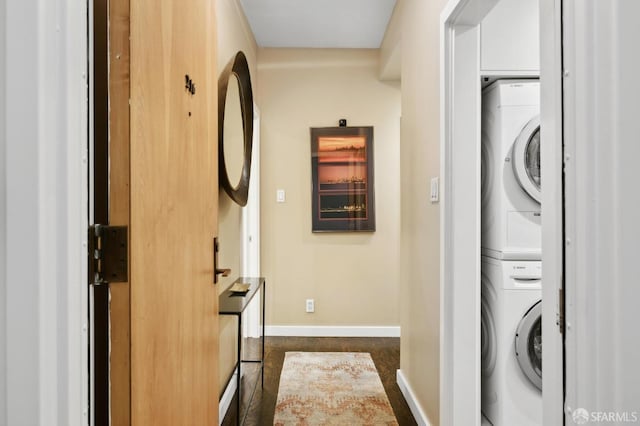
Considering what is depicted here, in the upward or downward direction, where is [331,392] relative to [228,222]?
downward

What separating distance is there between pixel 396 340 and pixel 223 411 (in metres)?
1.90

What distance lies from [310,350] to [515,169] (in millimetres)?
2292

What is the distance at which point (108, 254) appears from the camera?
77cm

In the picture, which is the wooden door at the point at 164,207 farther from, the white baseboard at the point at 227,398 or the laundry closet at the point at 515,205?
the laundry closet at the point at 515,205

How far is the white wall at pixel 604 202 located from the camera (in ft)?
2.18

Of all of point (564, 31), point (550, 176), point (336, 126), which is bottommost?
point (550, 176)

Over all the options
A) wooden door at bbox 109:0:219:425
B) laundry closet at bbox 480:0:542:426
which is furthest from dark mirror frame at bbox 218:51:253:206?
laundry closet at bbox 480:0:542:426

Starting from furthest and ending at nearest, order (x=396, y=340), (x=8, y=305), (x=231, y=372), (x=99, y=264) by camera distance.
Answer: (x=396, y=340) → (x=231, y=372) → (x=99, y=264) → (x=8, y=305)

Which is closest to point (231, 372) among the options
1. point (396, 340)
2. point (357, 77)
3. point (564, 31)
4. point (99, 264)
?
point (396, 340)

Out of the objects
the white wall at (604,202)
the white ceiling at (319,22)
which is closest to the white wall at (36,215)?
the white wall at (604,202)

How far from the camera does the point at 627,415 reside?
0.67 meters

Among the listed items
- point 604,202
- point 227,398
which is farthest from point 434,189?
point 227,398

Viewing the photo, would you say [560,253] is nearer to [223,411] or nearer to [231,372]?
[223,411]

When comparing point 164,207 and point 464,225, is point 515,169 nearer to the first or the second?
point 464,225
